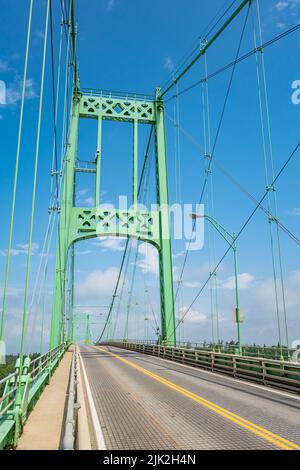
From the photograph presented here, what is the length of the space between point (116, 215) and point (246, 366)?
1697 cm

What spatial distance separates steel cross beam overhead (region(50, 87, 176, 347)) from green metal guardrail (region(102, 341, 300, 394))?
5052 millimetres

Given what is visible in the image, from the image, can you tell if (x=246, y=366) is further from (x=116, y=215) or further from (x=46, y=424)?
(x=116, y=215)

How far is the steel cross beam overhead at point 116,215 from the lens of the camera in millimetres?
28328

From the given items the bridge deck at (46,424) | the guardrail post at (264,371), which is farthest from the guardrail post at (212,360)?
the bridge deck at (46,424)

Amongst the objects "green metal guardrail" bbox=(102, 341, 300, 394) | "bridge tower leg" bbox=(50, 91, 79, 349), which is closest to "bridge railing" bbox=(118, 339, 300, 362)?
"green metal guardrail" bbox=(102, 341, 300, 394)

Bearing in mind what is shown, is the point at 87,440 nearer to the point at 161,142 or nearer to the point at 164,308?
the point at 164,308

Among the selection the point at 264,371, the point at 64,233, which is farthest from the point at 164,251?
the point at 264,371

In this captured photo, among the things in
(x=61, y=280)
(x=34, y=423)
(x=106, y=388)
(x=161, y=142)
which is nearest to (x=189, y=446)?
(x=34, y=423)

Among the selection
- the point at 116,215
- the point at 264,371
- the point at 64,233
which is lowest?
the point at 264,371

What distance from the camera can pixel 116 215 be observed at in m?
30.6

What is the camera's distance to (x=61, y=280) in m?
26.2

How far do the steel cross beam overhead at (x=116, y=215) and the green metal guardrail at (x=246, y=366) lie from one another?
5.05m
